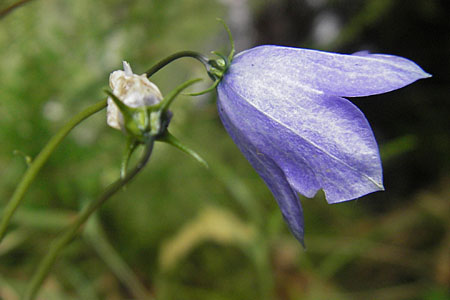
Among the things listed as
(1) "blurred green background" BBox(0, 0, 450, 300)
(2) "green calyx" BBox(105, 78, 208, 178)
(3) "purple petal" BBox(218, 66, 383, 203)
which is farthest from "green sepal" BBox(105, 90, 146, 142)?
(1) "blurred green background" BBox(0, 0, 450, 300)

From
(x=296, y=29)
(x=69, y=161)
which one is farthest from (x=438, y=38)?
(x=69, y=161)

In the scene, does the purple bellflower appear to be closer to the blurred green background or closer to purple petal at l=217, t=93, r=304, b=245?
purple petal at l=217, t=93, r=304, b=245

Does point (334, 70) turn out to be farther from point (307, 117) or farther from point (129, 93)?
point (129, 93)

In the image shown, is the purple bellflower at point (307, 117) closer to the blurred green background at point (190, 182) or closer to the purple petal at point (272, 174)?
the purple petal at point (272, 174)

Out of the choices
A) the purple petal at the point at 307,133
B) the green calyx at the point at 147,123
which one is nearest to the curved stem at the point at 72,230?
the green calyx at the point at 147,123

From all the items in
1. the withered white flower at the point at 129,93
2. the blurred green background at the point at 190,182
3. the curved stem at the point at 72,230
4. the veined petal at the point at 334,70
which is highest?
the withered white flower at the point at 129,93

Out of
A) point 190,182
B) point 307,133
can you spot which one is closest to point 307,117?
point 307,133

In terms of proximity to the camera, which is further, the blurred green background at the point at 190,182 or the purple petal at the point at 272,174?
the blurred green background at the point at 190,182
